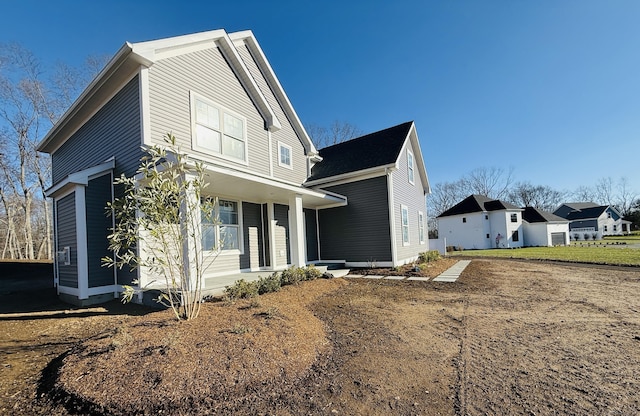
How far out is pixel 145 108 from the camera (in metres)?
7.07

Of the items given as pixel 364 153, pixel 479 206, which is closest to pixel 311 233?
pixel 364 153

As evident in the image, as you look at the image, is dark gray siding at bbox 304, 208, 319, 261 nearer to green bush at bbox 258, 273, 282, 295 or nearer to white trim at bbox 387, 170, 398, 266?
white trim at bbox 387, 170, 398, 266

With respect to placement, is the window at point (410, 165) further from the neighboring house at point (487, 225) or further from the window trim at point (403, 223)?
the neighboring house at point (487, 225)

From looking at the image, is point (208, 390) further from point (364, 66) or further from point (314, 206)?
point (364, 66)

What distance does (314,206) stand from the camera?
41.9 feet

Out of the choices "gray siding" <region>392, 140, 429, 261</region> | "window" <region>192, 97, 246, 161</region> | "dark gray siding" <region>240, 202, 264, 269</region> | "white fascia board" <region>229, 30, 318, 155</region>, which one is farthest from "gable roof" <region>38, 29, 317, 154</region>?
"gray siding" <region>392, 140, 429, 261</region>

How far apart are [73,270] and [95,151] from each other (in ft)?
11.9

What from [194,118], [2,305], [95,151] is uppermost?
[194,118]

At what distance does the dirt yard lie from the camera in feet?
9.00

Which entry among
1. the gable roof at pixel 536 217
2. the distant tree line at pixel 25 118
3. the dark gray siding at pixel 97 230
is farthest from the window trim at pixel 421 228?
the distant tree line at pixel 25 118

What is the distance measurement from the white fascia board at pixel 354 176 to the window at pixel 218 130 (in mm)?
4063

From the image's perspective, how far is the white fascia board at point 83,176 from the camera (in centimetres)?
709

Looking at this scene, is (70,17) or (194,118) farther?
(70,17)

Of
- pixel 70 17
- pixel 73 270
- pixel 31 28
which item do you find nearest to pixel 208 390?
pixel 73 270
